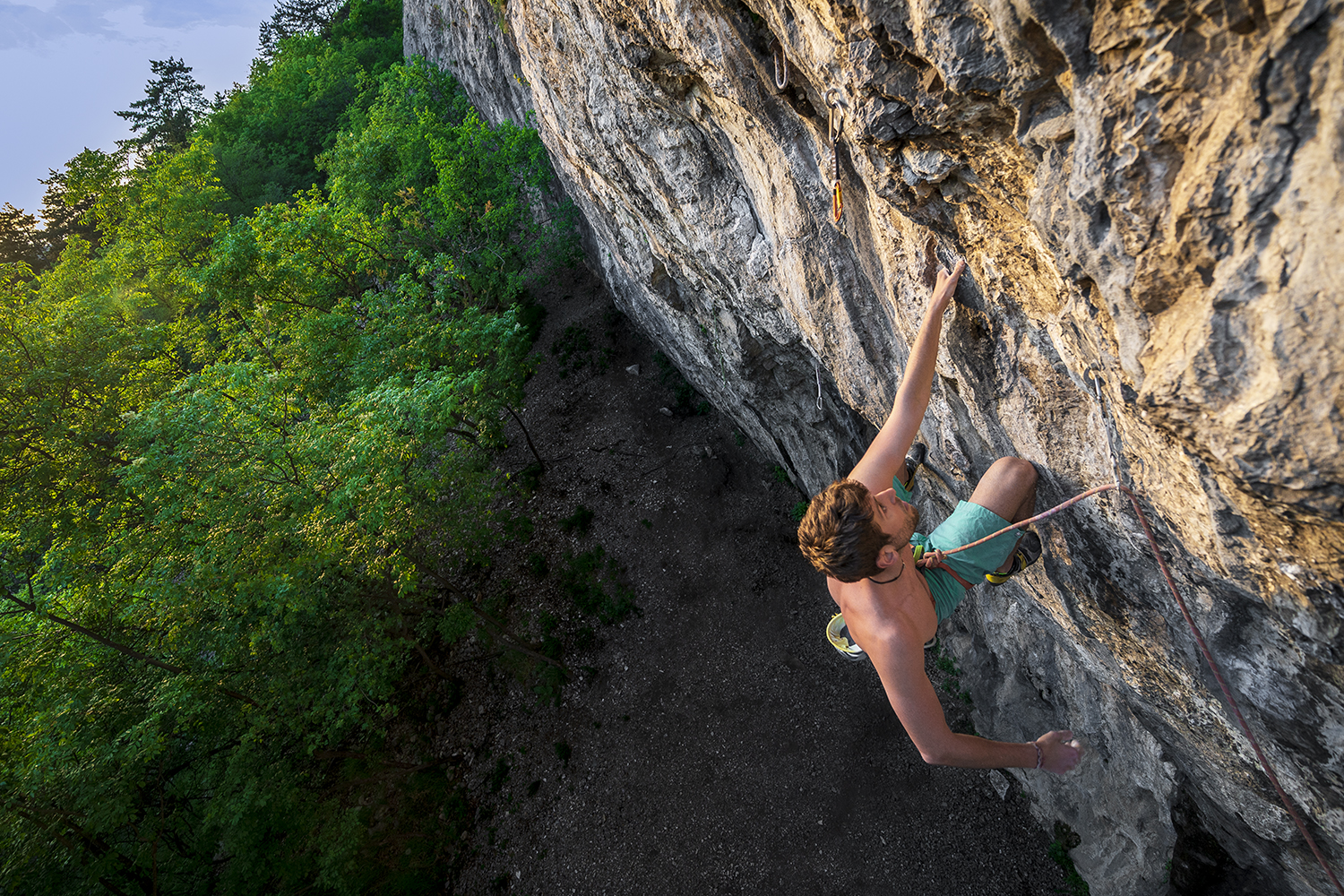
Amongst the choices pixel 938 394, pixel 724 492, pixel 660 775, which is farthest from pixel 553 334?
pixel 938 394

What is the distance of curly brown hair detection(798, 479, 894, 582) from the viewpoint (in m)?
2.85

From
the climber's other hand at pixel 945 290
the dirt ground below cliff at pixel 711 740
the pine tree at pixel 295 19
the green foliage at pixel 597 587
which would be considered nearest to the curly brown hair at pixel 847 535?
the climber's other hand at pixel 945 290

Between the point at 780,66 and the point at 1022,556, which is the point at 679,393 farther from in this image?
the point at 1022,556

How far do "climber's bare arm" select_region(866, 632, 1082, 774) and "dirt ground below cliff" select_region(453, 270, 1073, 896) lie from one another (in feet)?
20.6

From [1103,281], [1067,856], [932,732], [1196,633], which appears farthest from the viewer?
[1067,856]

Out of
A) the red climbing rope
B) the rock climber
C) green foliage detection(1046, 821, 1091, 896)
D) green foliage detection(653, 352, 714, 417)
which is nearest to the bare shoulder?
the rock climber

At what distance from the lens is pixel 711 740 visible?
10023 mm

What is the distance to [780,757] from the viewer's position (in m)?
9.52

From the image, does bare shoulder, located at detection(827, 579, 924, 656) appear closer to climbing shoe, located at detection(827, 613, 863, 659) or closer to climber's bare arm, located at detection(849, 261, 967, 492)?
climbing shoe, located at detection(827, 613, 863, 659)

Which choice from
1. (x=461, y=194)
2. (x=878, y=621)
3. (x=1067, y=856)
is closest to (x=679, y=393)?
(x=461, y=194)

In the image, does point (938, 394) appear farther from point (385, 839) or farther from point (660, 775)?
point (385, 839)

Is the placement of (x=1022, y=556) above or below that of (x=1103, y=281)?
below

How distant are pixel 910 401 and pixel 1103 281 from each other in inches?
51.8

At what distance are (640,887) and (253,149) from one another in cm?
3021
